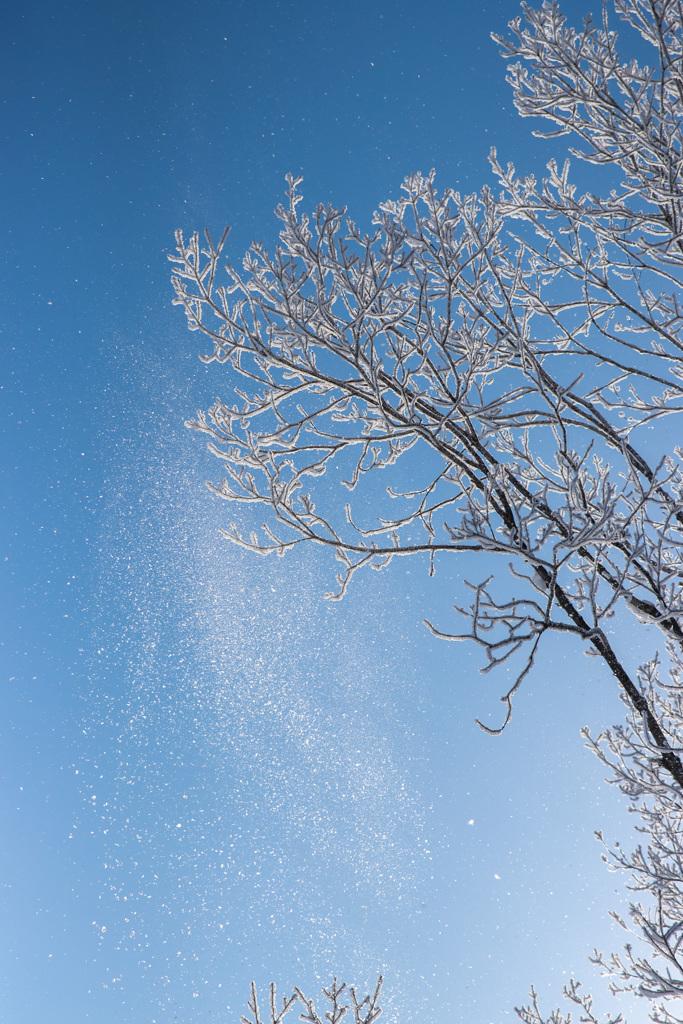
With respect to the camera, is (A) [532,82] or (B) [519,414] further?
(A) [532,82]

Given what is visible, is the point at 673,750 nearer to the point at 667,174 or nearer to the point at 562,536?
the point at 562,536

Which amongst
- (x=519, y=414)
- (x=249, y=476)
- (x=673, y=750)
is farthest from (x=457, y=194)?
(x=673, y=750)

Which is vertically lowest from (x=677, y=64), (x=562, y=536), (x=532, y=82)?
(x=562, y=536)

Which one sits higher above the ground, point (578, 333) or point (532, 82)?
point (532, 82)

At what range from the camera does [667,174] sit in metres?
2.96

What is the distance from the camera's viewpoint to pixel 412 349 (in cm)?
250

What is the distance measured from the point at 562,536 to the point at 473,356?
0.84 m

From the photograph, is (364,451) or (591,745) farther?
(591,745)

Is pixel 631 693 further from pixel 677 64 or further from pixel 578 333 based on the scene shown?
pixel 677 64

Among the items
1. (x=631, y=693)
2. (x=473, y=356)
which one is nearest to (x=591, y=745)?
(x=631, y=693)

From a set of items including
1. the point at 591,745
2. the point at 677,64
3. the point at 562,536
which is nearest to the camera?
the point at 562,536

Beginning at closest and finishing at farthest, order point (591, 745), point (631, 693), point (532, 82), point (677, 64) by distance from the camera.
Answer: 1. point (631, 693)
2. point (677, 64)
3. point (532, 82)
4. point (591, 745)

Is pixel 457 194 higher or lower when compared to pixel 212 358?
higher

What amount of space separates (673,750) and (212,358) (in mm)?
2570
